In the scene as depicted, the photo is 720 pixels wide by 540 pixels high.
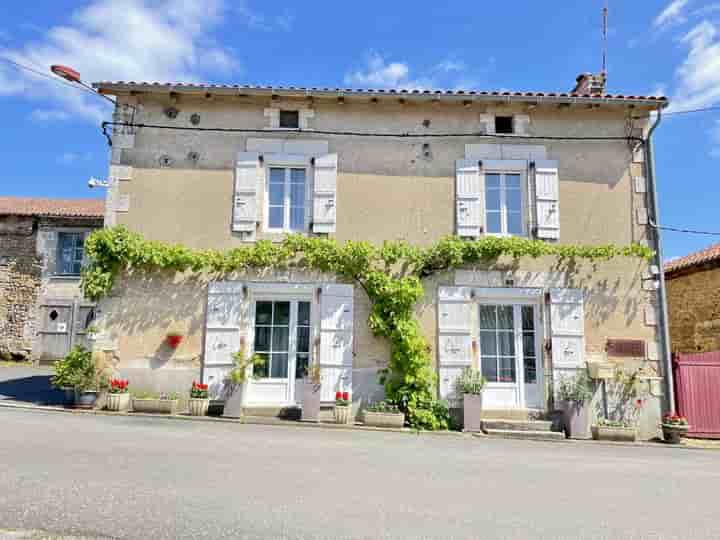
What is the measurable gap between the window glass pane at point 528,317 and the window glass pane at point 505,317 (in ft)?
0.62

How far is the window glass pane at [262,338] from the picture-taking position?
7.56 metres

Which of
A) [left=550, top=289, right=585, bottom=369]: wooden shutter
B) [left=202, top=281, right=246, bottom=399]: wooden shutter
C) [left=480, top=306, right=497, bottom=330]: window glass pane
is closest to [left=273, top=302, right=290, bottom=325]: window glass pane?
[left=202, top=281, right=246, bottom=399]: wooden shutter

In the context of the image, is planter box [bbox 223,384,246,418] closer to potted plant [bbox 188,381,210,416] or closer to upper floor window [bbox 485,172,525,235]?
potted plant [bbox 188,381,210,416]

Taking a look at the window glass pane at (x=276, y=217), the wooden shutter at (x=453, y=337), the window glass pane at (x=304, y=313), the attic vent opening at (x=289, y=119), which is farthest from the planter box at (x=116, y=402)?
the attic vent opening at (x=289, y=119)

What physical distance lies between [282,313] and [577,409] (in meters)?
4.59

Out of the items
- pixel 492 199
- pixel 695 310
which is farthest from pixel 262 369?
pixel 695 310

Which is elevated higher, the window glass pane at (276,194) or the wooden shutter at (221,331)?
the window glass pane at (276,194)

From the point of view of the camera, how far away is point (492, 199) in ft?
26.2

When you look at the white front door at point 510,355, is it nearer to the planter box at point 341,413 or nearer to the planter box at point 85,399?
the planter box at point 341,413

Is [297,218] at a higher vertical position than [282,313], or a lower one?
higher

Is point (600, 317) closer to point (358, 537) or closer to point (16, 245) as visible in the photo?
point (358, 537)

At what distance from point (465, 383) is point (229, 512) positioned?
4570 mm

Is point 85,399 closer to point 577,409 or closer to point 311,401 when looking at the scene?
point 311,401

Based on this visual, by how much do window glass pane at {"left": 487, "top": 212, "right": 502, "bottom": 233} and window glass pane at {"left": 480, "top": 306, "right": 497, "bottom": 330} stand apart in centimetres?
124
